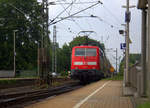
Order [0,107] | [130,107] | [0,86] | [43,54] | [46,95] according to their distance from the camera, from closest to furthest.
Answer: [130,107] < [0,107] < [46,95] < [43,54] < [0,86]

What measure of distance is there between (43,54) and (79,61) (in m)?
5.68

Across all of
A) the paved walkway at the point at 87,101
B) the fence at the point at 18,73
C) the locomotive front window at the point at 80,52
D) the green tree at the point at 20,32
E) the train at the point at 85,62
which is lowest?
the paved walkway at the point at 87,101

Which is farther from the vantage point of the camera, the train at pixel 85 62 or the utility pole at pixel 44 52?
the train at pixel 85 62

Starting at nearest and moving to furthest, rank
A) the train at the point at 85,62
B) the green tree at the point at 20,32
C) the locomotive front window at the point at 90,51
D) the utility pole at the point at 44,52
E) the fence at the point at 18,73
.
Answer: the utility pole at the point at 44,52 < the train at the point at 85,62 < the locomotive front window at the point at 90,51 < the fence at the point at 18,73 < the green tree at the point at 20,32

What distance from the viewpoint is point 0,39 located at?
4575cm

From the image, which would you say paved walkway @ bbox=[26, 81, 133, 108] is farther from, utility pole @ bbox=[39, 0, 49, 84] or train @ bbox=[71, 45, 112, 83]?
train @ bbox=[71, 45, 112, 83]

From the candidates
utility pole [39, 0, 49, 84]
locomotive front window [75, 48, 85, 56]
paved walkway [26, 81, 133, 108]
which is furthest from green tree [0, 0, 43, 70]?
paved walkway [26, 81, 133, 108]

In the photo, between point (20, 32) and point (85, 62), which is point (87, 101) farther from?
point (20, 32)

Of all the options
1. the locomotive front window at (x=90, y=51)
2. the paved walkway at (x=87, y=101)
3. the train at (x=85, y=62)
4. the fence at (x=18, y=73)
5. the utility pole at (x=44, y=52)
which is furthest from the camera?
the fence at (x=18, y=73)

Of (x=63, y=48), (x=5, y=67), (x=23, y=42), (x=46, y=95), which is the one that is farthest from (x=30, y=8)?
(x=63, y=48)

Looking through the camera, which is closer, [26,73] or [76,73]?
[76,73]

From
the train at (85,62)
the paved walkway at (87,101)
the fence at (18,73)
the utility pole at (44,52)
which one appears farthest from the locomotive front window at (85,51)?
the fence at (18,73)

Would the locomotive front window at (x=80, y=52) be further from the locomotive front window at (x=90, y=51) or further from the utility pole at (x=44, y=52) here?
the utility pole at (x=44, y=52)

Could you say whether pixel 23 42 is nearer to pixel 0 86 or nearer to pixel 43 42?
pixel 0 86
